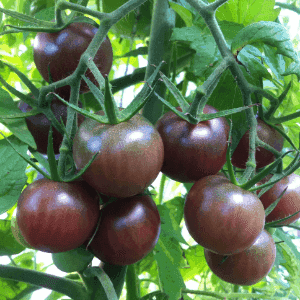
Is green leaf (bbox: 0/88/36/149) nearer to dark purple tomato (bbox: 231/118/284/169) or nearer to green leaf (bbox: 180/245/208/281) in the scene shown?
dark purple tomato (bbox: 231/118/284/169)

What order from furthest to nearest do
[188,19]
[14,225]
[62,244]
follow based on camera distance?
[188,19] → [14,225] → [62,244]

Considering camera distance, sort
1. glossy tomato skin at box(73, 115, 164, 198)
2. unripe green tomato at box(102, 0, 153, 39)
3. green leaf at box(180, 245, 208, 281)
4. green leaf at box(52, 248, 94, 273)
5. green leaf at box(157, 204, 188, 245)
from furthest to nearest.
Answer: green leaf at box(180, 245, 208, 281) < unripe green tomato at box(102, 0, 153, 39) < green leaf at box(157, 204, 188, 245) < green leaf at box(52, 248, 94, 273) < glossy tomato skin at box(73, 115, 164, 198)

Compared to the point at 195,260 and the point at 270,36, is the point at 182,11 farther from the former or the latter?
the point at 195,260

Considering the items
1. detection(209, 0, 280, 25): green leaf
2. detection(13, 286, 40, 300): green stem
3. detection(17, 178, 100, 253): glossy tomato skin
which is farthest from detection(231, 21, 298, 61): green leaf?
detection(13, 286, 40, 300): green stem

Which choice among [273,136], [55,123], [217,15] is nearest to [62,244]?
[55,123]

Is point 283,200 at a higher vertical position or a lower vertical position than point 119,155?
lower

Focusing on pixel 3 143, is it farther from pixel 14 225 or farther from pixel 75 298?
pixel 75 298

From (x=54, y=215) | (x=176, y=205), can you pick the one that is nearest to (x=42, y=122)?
(x=54, y=215)
